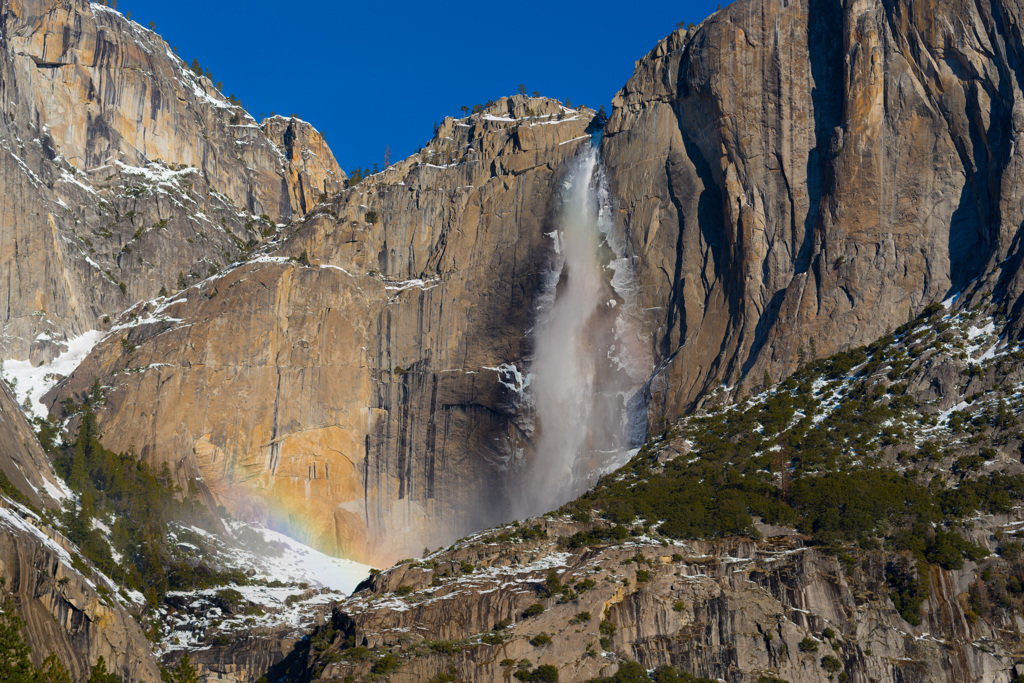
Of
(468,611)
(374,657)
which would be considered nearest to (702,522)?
(468,611)

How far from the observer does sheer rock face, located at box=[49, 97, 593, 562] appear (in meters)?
130

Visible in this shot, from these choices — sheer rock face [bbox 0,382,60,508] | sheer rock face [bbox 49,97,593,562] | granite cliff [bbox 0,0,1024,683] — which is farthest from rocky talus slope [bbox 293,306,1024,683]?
sheer rock face [bbox 49,97,593,562]

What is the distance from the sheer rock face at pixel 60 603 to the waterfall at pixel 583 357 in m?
42.7

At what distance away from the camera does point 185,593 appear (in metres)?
112

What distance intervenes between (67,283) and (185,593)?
44.7 m

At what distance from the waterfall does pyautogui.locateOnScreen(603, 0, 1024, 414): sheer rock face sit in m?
3.09

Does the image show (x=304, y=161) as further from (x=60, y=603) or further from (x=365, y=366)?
(x=60, y=603)

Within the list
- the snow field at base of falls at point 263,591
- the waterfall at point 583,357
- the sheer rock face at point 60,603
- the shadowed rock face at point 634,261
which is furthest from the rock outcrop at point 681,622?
the waterfall at point 583,357

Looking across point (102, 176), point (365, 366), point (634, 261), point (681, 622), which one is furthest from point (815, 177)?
point (102, 176)

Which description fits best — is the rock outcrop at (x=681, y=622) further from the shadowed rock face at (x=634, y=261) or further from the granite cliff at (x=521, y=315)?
the shadowed rock face at (x=634, y=261)

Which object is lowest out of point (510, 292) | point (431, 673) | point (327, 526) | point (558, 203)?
point (431, 673)

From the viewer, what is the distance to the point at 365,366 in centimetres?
13738

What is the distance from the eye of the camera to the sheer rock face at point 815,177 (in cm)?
11250

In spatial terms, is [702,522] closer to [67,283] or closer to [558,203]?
[558,203]
